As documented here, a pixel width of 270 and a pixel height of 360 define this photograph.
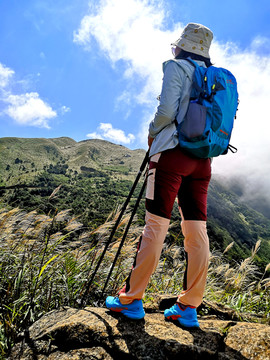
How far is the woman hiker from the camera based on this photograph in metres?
1.90

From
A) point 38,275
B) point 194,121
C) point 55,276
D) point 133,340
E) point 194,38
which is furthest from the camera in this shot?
point 55,276

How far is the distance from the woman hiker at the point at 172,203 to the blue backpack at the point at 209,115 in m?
0.07

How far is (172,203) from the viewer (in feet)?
6.45

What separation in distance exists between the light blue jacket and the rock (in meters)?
1.47

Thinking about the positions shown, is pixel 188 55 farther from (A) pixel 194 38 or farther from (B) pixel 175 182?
(B) pixel 175 182

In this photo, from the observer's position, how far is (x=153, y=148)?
2012mm

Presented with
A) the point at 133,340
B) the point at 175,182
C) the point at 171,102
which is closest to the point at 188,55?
the point at 171,102

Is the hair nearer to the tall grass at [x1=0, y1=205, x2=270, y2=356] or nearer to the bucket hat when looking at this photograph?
the bucket hat

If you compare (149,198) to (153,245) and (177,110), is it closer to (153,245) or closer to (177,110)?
(153,245)

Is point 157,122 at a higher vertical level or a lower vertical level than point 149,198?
higher

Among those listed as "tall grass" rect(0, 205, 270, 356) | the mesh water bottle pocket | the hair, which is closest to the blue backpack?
the mesh water bottle pocket

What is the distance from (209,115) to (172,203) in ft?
2.66

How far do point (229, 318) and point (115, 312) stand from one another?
138 centimetres

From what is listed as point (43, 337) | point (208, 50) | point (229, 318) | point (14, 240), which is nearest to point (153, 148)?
point (208, 50)
